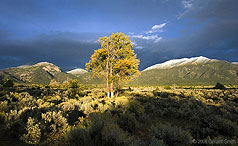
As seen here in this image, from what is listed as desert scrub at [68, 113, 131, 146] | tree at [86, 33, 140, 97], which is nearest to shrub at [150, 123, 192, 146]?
desert scrub at [68, 113, 131, 146]

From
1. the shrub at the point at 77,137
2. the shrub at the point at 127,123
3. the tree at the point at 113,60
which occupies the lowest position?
the shrub at the point at 127,123

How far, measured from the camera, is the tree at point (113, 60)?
1872 cm

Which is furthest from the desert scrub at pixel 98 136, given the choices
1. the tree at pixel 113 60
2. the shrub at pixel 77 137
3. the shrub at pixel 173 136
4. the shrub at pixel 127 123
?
the tree at pixel 113 60

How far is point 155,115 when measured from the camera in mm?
9828

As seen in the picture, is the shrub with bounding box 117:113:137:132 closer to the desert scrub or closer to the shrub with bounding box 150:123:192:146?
the shrub with bounding box 150:123:192:146

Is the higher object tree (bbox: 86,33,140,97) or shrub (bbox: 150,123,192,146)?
tree (bbox: 86,33,140,97)

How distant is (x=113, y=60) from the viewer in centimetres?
1894

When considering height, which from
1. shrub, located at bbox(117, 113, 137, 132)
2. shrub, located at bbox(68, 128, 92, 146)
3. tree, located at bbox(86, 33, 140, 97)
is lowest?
shrub, located at bbox(117, 113, 137, 132)

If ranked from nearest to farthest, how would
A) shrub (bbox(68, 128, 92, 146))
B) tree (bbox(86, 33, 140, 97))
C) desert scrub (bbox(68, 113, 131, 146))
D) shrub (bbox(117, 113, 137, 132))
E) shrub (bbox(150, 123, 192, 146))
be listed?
desert scrub (bbox(68, 113, 131, 146)), shrub (bbox(68, 128, 92, 146)), shrub (bbox(150, 123, 192, 146)), shrub (bbox(117, 113, 137, 132)), tree (bbox(86, 33, 140, 97))

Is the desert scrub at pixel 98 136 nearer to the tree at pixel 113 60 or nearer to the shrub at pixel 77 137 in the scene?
the shrub at pixel 77 137

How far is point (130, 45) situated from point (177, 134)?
16419 mm

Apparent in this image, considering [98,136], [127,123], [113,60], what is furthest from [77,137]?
[113,60]

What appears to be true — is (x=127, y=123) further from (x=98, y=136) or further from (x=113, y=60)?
(x=113, y=60)

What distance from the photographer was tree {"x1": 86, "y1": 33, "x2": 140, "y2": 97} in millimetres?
18719
